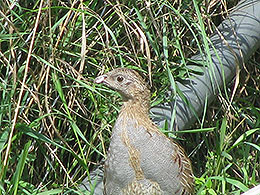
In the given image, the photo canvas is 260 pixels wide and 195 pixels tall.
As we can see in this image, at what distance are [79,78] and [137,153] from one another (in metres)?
0.47

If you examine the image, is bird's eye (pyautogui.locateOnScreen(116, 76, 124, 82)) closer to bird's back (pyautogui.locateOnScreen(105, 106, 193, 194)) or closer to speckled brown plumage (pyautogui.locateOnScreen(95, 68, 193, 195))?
speckled brown plumage (pyautogui.locateOnScreen(95, 68, 193, 195))

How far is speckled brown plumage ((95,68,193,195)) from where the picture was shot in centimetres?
275

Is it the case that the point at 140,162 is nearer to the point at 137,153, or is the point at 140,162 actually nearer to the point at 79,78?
the point at 137,153

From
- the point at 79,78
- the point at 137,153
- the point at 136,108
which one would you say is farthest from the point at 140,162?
the point at 79,78

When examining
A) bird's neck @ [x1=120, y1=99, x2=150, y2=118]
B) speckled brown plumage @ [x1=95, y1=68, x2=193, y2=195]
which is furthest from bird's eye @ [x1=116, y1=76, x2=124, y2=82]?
bird's neck @ [x1=120, y1=99, x2=150, y2=118]

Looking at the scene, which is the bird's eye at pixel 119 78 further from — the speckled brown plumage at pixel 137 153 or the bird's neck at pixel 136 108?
the bird's neck at pixel 136 108

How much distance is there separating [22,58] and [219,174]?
1.17 metres

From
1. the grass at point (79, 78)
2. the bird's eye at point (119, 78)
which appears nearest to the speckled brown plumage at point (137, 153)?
the bird's eye at point (119, 78)

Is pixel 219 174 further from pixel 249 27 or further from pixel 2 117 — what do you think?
pixel 2 117

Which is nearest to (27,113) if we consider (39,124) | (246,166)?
(39,124)

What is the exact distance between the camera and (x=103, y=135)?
10.3 feet

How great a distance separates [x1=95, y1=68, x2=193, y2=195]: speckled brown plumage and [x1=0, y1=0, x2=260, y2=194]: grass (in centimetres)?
12

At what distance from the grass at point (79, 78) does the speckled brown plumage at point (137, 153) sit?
0.12m

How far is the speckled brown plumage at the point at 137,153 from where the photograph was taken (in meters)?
2.75
